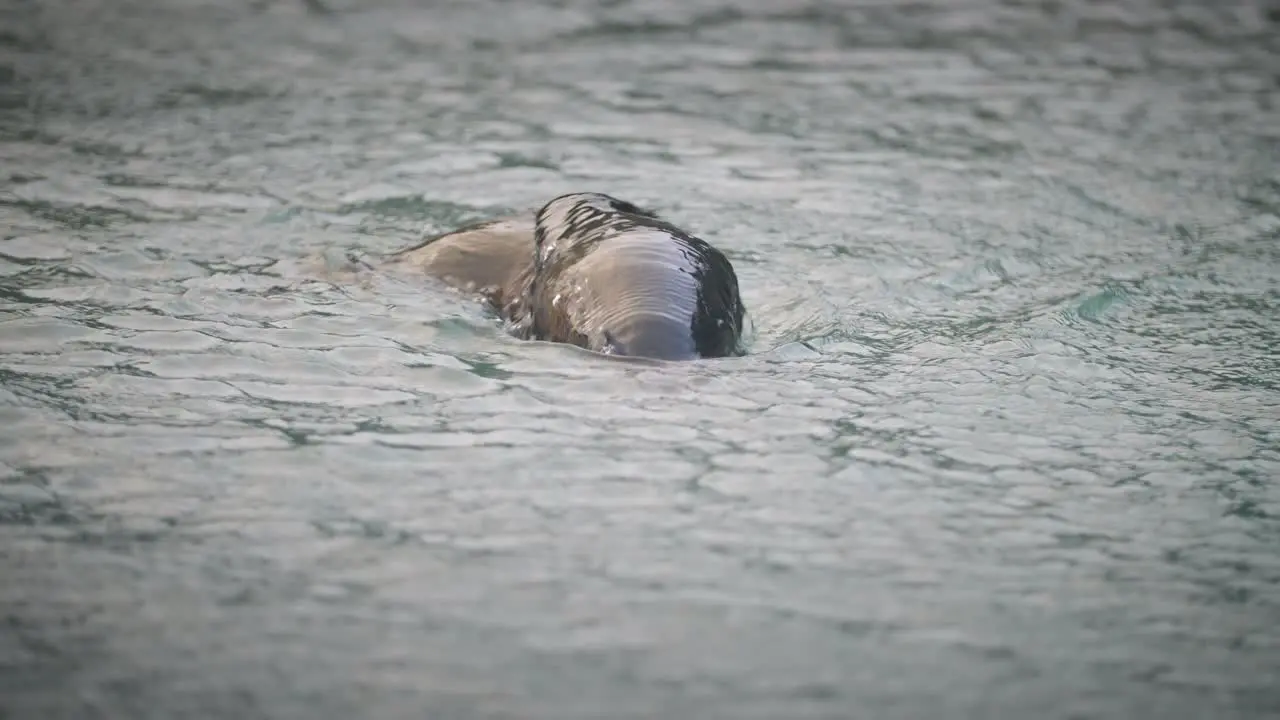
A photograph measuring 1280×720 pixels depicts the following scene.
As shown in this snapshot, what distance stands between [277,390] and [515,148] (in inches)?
140

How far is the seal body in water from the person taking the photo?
5141 millimetres

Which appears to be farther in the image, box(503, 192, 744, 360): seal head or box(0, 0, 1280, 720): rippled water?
box(503, 192, 744, 360): seal head

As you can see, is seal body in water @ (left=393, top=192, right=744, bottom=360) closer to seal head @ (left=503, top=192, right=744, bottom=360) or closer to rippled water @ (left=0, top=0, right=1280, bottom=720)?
seal head @ (left=503, top=192, right=744, bottom=360)

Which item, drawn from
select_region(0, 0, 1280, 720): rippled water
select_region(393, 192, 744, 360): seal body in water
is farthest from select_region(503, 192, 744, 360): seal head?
select_region(0, 0, 1280, 720): rippled water

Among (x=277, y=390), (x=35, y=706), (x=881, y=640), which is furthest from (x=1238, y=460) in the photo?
(x=35, y=706)

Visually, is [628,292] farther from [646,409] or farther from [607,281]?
[646,409]

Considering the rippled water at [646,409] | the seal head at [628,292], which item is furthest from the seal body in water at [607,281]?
the rippled water at [646,409]

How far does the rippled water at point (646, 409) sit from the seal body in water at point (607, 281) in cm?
12

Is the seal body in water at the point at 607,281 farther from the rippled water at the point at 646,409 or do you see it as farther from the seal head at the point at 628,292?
the rippled water at the point at 646,409

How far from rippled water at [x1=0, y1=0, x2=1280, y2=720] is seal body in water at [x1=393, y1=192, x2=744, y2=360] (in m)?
0.12

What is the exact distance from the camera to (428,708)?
3268 millimetres

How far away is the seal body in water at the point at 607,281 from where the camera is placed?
16.9 feet

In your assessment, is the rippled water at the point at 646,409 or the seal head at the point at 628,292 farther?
the seal head at the point at 628,292

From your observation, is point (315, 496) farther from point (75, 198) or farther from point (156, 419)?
point (75, 198)
